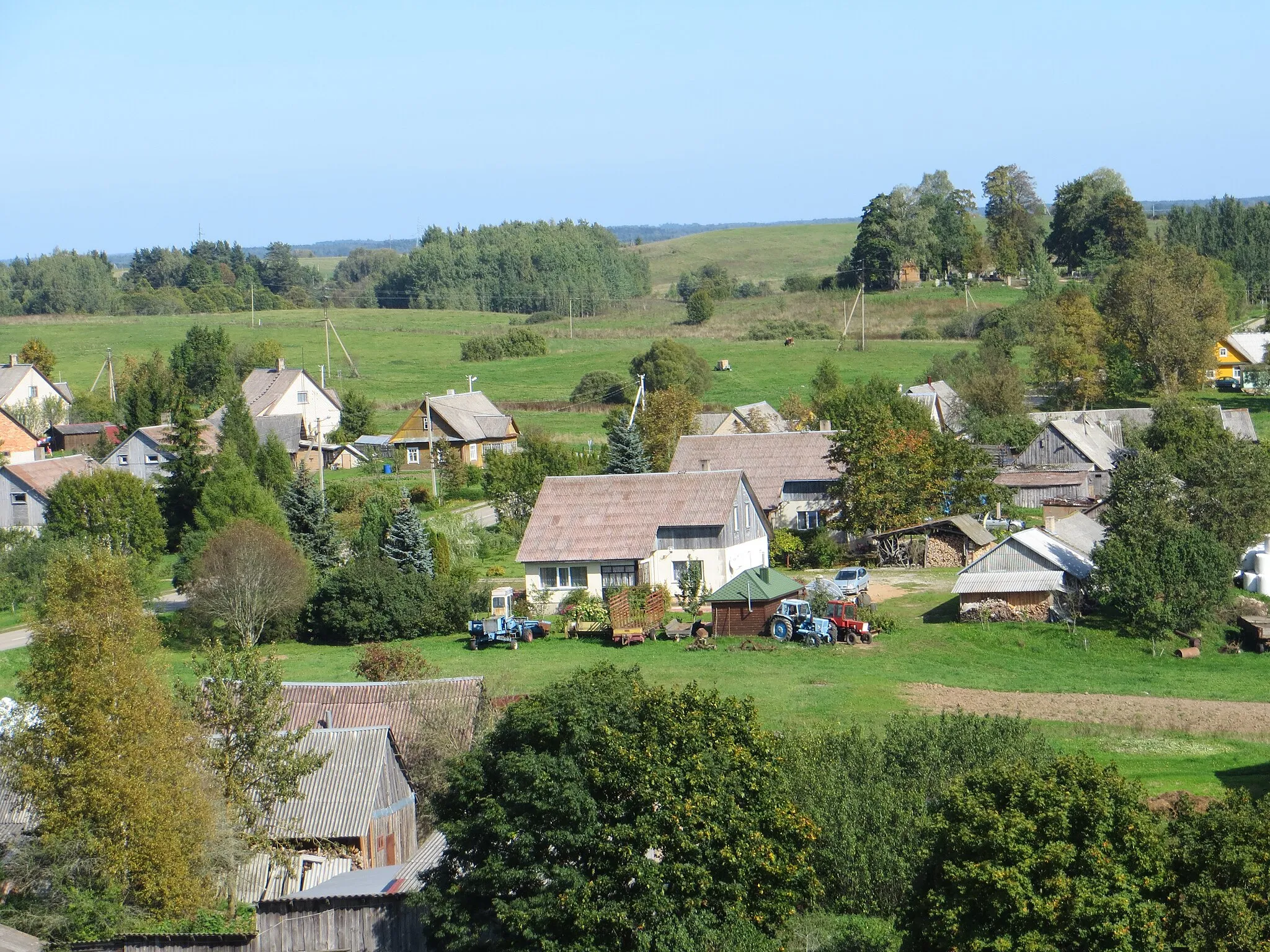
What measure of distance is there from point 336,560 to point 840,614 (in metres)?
17.2

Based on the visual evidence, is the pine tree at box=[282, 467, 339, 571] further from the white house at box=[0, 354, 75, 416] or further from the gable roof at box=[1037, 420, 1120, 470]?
the white house at box=[0, 354, 75, 416]

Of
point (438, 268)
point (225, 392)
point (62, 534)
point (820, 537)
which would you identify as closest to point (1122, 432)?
point (820, 537)

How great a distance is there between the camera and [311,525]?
4444 cm

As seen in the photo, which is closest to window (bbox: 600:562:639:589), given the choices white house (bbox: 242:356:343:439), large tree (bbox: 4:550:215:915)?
large tree (bbox: 4:550:215:915)

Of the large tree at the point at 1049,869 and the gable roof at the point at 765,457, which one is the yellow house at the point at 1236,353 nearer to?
the gable roof at the point at 765,457

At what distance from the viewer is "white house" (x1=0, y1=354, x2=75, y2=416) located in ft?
269

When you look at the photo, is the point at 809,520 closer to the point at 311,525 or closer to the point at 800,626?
the point at 800,626

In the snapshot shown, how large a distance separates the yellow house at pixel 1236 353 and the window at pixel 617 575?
5408 centimetres

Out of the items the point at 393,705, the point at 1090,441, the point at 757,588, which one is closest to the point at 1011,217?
the point at 1090,441

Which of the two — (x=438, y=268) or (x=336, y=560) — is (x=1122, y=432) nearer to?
(x=336, y=560)

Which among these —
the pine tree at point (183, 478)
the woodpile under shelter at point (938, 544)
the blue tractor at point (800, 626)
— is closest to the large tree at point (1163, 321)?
the woodpile under shelter at point (938, 544)

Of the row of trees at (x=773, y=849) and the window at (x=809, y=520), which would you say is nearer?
the row of trees at (x=773, y=849)

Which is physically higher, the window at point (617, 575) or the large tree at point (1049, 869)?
the large tree at point (1049, 869)

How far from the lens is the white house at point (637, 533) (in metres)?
39.3
